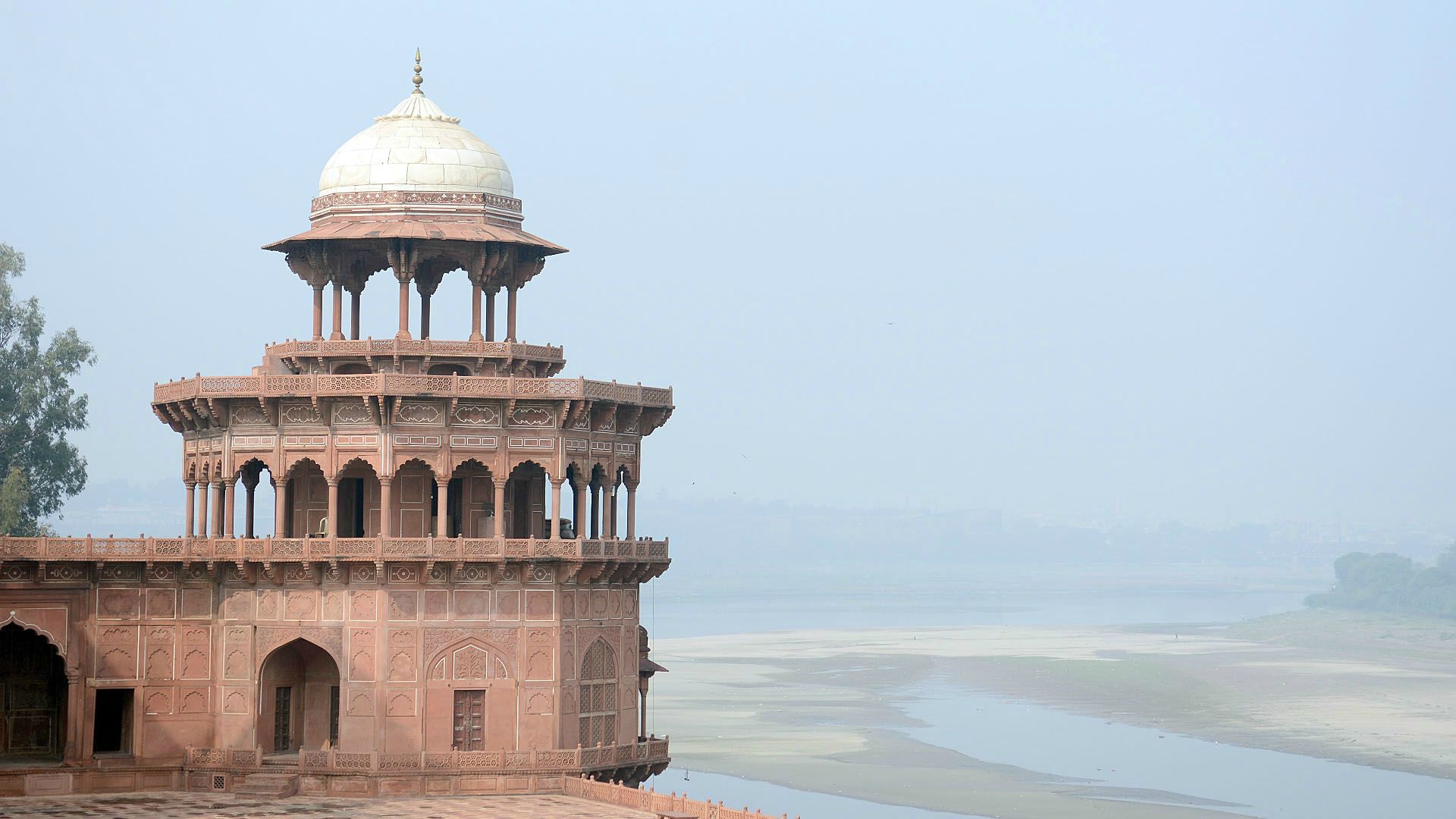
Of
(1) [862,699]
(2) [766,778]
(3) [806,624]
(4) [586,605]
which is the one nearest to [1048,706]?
(1) [862,699]

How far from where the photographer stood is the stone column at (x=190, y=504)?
43.2 meters

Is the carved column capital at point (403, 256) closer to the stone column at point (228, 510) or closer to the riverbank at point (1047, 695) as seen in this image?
the stone column at point (228, 510)

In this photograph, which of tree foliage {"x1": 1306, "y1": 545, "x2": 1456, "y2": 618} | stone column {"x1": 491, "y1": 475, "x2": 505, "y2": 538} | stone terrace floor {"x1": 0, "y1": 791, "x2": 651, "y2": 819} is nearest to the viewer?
stone terrace floor {"x1": 0, "y1": 791, "x2": 651, "y2": 819}

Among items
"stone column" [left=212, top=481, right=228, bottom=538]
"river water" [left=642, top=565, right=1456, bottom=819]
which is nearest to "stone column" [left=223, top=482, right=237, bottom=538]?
"stone column" [left=212, top=481, right=228, bottom=538]

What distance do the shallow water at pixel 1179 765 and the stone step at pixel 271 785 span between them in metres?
34.4

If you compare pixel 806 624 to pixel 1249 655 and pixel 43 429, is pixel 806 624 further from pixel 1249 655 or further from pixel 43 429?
pixel 43 429

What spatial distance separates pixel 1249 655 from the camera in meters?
119

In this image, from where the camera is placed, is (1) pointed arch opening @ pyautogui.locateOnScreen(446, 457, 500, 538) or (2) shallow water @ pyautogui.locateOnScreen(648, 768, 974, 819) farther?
(2) shallow water @ pyautogui.locateOnScreen(648, 768, 974, 819)

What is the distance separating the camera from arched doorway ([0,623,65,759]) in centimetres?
4272

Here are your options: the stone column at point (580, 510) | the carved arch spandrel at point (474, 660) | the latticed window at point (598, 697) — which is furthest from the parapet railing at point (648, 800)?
the stone column at point (580, 510)

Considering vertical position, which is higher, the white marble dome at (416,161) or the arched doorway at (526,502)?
the white marble dome at (416,161)

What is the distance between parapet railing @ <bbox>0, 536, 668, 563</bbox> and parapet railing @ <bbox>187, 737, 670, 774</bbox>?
3.50 meters

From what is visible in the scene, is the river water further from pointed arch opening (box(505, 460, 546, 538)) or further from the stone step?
the stone step

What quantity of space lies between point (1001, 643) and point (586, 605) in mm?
93976
